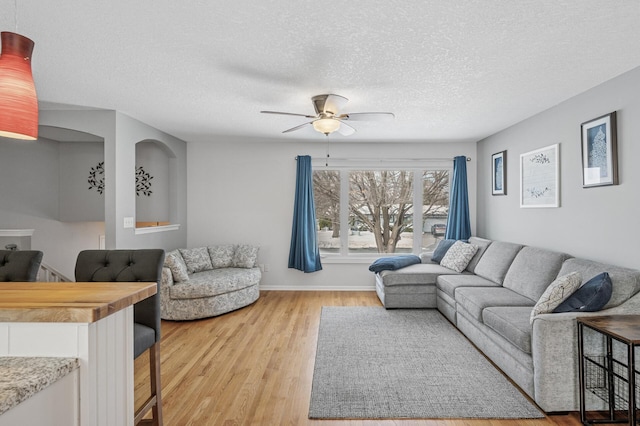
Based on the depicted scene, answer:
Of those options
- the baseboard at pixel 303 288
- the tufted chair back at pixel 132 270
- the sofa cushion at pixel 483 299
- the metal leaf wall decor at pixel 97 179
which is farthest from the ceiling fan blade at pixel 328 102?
the metal leaf wall decor at pixel 97 179

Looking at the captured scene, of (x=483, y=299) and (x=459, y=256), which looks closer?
(x=483, y=299)

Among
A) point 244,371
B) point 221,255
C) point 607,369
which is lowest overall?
point 244,371

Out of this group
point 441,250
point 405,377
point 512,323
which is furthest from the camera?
point 441,250

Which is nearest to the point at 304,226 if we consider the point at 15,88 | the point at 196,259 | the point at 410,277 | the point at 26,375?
the point at 196,259

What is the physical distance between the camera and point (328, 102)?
3.10 metres

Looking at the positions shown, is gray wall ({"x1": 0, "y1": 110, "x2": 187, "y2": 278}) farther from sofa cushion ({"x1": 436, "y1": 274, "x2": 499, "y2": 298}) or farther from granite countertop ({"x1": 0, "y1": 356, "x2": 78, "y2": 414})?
sofa cushion ({"x1": 436, "y1": 274, "x2": 499, "y2": 298})

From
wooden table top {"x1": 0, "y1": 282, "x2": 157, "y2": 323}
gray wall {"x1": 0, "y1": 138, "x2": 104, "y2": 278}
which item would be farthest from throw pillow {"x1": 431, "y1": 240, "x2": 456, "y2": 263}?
gray wall {"x1": 0, "y1": 138, "x2": 104, "y2": 278}

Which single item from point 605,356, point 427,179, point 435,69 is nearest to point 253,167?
point 427,179

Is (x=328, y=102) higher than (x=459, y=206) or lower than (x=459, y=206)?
higher

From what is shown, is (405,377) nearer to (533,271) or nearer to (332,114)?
(533,271)

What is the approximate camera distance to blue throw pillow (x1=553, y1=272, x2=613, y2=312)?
2344 millimetres

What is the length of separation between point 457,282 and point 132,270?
343 cm

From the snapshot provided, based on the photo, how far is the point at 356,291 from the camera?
560 cm

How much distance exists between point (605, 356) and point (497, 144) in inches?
135
